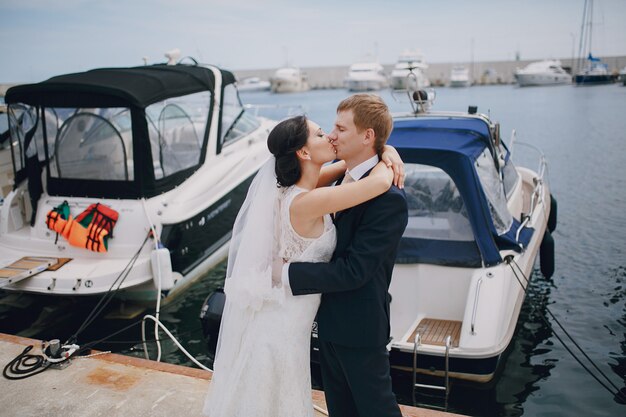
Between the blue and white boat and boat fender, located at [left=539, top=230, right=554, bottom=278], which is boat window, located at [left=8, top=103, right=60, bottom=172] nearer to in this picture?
the blue and white boat

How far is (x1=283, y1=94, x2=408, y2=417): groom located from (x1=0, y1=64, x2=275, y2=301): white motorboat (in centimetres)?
420

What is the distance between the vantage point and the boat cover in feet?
16.1

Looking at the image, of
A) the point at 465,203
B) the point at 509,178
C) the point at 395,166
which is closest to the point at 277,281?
the point at 395,166

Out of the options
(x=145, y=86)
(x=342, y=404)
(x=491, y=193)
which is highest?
(x=145, y=86)

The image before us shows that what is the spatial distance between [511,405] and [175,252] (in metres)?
4.18

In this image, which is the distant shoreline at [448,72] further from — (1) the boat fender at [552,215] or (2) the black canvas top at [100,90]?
(1) the boat fender at [552,215]

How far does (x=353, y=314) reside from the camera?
8.07 feet

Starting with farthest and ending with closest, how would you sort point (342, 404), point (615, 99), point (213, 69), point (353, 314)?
point (615, 99)
point (213, 69)
point (342, 404)
point (353, 314)

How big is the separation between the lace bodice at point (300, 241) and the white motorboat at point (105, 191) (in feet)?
13.3

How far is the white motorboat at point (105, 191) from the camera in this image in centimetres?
631

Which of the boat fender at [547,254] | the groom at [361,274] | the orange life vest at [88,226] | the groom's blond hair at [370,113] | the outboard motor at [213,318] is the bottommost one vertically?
the boat fender at [547,254]

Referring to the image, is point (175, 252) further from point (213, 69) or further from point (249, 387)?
point (249, 387)

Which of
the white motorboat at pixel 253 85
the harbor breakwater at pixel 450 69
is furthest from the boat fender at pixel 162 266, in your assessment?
the white motorboat at pixel 253 85

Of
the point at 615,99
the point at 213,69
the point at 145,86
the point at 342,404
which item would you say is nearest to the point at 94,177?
the point at 145,86
